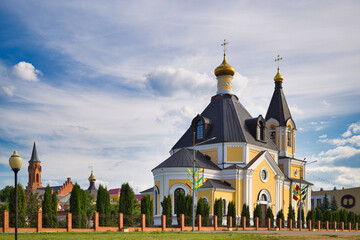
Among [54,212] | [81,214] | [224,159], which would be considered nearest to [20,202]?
[54,212]

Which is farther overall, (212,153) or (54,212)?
(212,153)

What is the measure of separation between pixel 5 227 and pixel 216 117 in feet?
81.0

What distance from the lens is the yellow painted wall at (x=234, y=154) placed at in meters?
40.2

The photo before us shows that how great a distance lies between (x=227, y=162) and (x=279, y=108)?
1391 centimetres

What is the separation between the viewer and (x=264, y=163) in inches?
1650

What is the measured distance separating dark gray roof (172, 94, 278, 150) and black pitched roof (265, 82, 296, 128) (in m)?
5.67

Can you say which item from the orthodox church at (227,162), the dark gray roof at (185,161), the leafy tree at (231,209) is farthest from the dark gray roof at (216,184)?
the leafy tree at (231,209)

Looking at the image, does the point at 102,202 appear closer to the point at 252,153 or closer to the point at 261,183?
the point at 252,153

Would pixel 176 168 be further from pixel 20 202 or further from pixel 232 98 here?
pixel 20 202

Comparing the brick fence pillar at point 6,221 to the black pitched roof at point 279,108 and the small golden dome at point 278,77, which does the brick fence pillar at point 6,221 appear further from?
the small golden dome at point 278,77

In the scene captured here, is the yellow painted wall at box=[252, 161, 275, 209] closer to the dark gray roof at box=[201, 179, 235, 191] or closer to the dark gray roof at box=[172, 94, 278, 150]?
the dark gray roof at box=[172, 94, 278, 150]

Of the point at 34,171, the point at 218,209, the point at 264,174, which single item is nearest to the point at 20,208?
the point at 218,209

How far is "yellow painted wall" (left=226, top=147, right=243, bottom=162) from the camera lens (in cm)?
4019

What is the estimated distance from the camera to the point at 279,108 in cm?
5075
